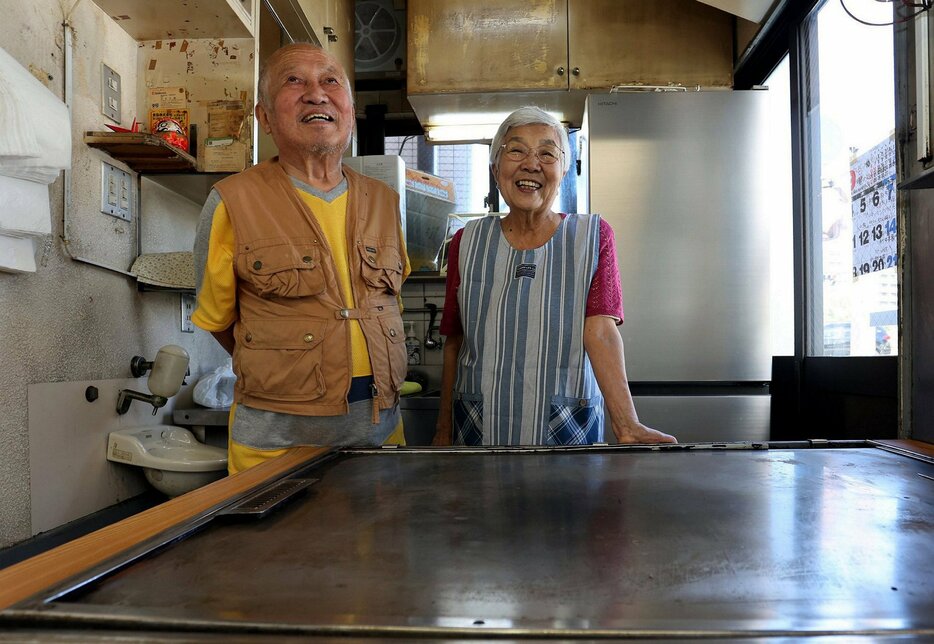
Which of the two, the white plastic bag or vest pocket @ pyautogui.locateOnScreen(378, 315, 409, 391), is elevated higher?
vest pocket @ pyautogui.locateOnScreen(378, 315, 409, 391)

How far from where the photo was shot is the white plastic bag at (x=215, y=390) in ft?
6.11

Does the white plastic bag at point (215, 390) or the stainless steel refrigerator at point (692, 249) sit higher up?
the stainless steel refrigerator at point (692, 249)

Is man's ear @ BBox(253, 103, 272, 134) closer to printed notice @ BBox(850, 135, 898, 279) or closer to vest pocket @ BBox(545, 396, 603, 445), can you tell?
vest pocket @ BBox(545, 396, 603, 445)

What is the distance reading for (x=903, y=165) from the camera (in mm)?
1374

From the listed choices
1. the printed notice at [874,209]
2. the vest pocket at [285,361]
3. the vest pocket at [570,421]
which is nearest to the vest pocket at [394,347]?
the vest pocket at [285,361]

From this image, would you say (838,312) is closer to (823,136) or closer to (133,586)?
(823,136)

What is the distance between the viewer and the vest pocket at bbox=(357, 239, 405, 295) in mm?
1276

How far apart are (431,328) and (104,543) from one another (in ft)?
6.84

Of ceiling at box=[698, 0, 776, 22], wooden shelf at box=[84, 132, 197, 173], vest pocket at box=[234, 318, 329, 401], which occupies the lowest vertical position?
vest pocket at box=[234, 318, 329, 401]

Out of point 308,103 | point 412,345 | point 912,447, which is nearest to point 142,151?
point 308,103

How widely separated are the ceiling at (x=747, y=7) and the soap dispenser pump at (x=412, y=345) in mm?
1545

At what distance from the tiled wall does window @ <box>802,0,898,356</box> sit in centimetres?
130

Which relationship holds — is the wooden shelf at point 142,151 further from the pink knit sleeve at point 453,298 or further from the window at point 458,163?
the window at point 458,163

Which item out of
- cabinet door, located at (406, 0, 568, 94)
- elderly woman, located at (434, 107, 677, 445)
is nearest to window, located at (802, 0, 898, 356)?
elderly woman, located at (434, 107, 677, 445)
